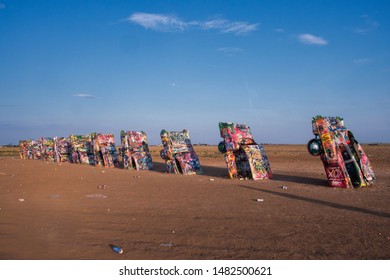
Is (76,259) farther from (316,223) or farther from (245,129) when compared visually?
(245,129)

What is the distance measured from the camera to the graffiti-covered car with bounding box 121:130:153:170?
23.5 meters

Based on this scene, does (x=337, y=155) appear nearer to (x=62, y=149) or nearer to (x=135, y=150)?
(x=135, y=150)

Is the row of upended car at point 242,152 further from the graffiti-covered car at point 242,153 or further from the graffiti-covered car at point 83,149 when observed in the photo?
the graffiti-covered car at point 83,149

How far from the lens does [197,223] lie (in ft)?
24.5

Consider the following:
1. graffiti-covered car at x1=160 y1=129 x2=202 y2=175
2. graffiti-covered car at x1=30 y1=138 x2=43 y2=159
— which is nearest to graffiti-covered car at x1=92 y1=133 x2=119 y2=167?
graffiti-covered car at x1=160 y1=129 x2=202 y2=175

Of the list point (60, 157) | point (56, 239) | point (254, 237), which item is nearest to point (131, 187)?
point (56, 239)

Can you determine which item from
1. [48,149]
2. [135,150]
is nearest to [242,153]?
[135,150]

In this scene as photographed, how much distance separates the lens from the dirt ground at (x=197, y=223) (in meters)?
5.45

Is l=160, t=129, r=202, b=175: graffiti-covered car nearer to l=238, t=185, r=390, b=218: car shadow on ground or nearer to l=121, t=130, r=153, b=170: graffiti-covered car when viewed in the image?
l=121, t=130, r=153, b=170: graffiti-covered car

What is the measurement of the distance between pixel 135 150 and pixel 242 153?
32.7 feet

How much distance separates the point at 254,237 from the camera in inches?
246

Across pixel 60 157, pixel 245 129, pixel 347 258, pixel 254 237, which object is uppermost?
pixel 60 157

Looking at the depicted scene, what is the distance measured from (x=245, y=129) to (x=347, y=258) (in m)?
12.7

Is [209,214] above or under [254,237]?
above
